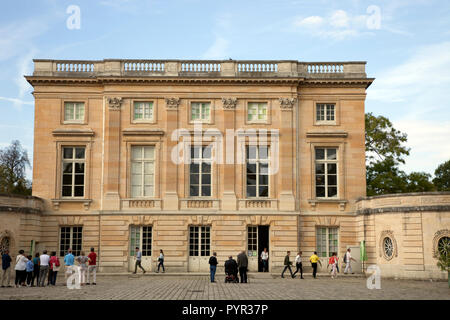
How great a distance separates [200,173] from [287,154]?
5589 millimetres

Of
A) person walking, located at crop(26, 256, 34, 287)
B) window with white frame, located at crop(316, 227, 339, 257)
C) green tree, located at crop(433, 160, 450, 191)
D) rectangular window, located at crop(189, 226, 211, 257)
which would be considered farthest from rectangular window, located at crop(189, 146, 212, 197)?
green tree, located at crop(433, 160, 450, 191)

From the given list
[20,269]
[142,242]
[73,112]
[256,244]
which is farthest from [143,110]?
[20,269]

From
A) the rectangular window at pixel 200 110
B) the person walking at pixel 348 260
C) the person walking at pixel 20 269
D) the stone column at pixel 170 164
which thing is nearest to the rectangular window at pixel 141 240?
the stone column at pixel 170 164

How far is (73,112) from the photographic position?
1522 inches

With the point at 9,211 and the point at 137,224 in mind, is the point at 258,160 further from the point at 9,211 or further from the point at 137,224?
the point at 9,211

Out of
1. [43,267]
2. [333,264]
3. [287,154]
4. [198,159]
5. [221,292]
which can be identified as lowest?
[221,292]

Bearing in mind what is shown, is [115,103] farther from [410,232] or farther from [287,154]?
[410,232]

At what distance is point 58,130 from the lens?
37.8 meters

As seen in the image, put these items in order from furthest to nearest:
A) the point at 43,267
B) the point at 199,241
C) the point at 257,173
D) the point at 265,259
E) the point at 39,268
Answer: the point at 257,173 < the point at 199,241 < the point at 265,259 < the point at 39,268 < the point at 43,267

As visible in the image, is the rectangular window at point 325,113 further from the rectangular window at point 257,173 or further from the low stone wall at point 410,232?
the low stone wall at point 410,232

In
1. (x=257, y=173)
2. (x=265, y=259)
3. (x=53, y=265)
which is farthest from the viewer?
(x=257, y=173)

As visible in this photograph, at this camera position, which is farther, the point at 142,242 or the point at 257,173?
the point at 257,173

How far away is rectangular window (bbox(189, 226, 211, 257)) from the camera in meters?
37.1

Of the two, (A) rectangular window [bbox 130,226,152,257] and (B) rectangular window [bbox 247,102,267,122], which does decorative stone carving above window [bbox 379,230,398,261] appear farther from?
(A) rectangular window [bbox 130,226,152,257]
